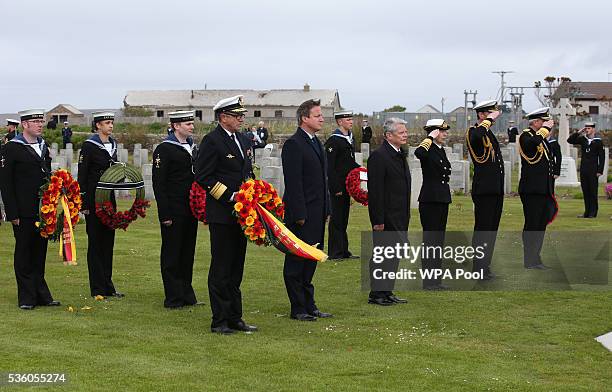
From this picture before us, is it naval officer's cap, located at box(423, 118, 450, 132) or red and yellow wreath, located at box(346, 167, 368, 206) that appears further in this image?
red and yellow wreath, located at box(346, 167, 368, 206)

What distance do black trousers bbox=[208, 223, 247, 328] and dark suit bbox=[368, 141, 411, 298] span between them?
6.47 feet

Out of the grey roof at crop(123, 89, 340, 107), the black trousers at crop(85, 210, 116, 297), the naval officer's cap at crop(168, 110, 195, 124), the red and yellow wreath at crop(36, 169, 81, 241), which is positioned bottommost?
the black trousers at crop(85, 210, 116, 297)

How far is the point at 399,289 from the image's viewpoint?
1222 centimetres

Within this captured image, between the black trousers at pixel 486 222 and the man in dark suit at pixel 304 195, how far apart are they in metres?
3.11

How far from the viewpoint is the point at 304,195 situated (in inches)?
409

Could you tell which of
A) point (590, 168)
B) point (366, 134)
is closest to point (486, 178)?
point (590, 168)

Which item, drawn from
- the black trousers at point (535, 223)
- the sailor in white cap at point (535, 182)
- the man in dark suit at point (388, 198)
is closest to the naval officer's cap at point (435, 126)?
the sailor in white cap at point (535, 182)

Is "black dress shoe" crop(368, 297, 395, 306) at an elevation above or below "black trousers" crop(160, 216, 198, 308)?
below

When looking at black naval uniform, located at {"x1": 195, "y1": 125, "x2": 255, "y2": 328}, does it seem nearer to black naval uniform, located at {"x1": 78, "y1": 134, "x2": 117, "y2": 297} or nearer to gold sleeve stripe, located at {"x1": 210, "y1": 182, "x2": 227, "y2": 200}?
gold sleeve stripe, located at {"x1": 210, "y1": 182, "x2": 227, "y2": 200}

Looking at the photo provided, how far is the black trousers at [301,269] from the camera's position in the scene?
1041 cm

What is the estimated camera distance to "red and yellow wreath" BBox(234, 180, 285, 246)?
9383 mm

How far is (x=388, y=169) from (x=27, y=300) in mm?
4092

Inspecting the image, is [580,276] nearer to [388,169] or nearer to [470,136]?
[470,136]

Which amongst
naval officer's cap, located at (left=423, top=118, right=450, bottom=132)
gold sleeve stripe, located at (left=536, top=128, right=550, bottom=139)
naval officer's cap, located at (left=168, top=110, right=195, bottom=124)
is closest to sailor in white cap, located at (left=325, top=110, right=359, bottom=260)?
→ naval officer's cap, located at (left=423, top=118, right=450, bottom=132)
